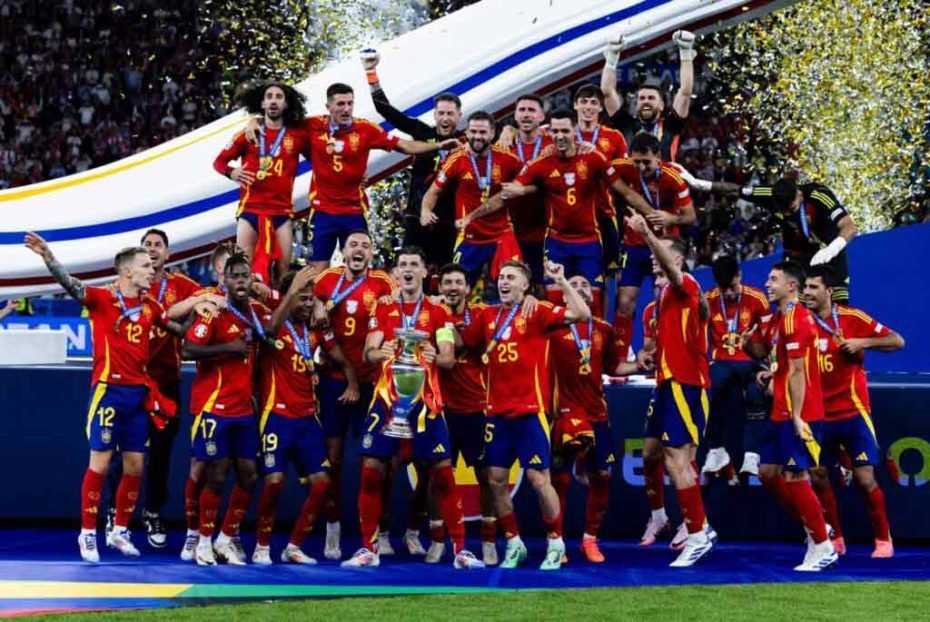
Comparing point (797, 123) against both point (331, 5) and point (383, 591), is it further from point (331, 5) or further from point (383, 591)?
point (383, 591)

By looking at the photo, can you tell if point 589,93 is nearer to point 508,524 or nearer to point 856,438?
point 856,438

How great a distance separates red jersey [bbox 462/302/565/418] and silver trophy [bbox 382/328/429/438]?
41 centimetres

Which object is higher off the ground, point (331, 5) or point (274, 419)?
point (331, 5)

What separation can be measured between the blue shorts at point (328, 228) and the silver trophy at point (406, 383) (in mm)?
1443

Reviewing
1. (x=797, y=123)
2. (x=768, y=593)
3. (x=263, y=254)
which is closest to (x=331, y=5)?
(x=797, y=123)

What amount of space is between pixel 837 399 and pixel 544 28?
3731 millimetres

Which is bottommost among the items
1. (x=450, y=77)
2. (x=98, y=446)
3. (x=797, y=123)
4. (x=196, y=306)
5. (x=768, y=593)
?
(x=768, y=593)

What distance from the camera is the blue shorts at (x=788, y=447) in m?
8.89

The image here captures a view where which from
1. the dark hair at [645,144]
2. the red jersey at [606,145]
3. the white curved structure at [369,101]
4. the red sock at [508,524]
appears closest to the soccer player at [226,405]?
the red sock at [508,524]

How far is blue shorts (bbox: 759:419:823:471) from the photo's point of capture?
8.89 meters

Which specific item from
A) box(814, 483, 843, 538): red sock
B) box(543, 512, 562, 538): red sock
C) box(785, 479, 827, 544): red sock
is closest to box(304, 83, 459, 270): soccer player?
box(543, 512, 562, 538): red sock

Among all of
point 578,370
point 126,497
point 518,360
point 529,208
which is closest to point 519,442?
point 518,360

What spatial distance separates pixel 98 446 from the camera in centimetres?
881

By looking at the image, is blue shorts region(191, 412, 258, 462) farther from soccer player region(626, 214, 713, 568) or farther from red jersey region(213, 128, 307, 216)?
soccer player region(626, 214, 713, 568)
